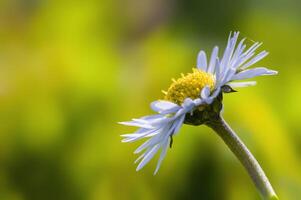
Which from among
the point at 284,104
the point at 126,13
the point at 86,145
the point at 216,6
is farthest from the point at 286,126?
the point at 216,6

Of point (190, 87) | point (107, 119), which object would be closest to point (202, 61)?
point (190, 87)

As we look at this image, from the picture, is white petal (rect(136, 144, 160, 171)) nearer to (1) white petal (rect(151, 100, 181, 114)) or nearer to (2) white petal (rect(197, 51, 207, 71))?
(1) white petal (rect(151, 100, 181, 114))

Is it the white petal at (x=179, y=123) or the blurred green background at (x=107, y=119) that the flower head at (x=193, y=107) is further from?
the blurred green background at (x=107, y=119)

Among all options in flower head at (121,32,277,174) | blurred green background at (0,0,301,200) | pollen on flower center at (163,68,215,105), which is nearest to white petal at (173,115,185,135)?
flower head at (121,32,277,174)

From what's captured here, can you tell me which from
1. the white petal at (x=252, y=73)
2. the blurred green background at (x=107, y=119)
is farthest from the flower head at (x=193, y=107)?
the blurred green background at (x=107, y=119)

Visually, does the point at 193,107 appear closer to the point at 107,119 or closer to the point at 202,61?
the point at 202,61

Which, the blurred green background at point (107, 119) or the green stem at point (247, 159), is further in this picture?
the blurred green background at point (107, 119)

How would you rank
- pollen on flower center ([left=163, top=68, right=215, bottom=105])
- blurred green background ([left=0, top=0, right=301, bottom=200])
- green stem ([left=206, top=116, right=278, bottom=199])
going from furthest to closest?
blurred green background ([left=0, top=0, right=301, bottom=200]), pollen on flower center ([left=163, top=68, right=215, bottom=105]), green stem ([left=206, top=116, right=278, bottom=199])
